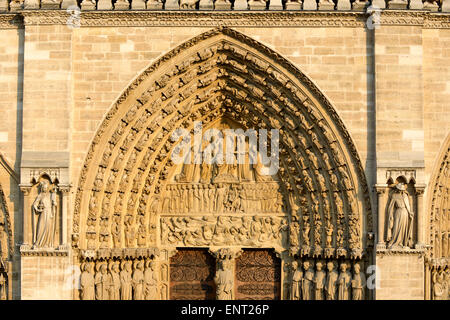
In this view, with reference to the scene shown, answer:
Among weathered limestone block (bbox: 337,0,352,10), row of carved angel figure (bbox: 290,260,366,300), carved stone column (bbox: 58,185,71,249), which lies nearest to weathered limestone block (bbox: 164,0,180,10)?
weathered limestone block (bbox: 337,0,352,10)

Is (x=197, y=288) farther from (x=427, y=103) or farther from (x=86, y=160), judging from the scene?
(x=427, y=103)

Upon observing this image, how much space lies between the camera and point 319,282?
15.8m

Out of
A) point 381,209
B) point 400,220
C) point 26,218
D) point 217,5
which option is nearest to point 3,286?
point 26,218

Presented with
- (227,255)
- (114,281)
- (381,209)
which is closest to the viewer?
(381,209)

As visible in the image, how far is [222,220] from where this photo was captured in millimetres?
16469

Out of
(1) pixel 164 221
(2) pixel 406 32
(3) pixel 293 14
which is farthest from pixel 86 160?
(2) pixel 406 32

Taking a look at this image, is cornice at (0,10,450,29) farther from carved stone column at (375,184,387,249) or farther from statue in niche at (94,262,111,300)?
statue in niche at (94,262,111,300)

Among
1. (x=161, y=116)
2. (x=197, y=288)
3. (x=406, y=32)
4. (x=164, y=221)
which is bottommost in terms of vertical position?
(x=197, y=288)

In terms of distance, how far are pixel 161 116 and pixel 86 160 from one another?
139cm

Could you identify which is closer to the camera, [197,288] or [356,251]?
[356,251]

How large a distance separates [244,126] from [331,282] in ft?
9.46

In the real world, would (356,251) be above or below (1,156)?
below

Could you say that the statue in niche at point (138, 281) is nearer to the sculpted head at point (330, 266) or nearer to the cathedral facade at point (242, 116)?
the cathedral facade at point (242, 116)

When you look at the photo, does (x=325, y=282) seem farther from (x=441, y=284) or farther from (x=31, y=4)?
(x=31, y=4)
